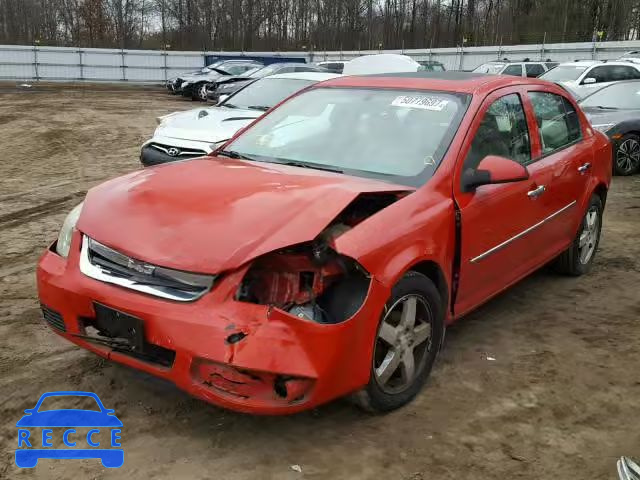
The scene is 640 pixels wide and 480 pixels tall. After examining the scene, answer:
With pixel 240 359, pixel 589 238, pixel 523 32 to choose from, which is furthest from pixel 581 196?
pixel 523 32

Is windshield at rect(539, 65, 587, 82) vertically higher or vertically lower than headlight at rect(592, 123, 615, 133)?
higher

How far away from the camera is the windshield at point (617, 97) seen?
10.8 metres

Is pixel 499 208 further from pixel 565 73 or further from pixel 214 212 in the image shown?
pixel 565 73

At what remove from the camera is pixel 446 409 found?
129 inches

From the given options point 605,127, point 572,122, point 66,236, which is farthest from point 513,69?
point 66,236

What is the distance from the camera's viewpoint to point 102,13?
5269 centimetres

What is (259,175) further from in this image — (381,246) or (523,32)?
(523,32)

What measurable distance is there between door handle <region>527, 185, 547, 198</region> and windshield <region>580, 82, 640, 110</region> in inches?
294

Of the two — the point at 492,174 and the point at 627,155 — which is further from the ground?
the point at 492,174

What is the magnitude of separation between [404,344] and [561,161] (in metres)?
2.23

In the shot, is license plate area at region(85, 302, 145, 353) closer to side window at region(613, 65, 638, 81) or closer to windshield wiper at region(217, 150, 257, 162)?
Answer: windshield wiper at region(217, 150, 257, 162)

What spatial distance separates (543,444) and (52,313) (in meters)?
2.43

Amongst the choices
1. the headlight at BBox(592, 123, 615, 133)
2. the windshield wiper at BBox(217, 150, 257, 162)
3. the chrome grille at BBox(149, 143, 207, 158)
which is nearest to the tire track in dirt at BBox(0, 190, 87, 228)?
the chrome grille at BBox(149, 143, 207, 158)

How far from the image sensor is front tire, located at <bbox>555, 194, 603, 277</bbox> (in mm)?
5277
